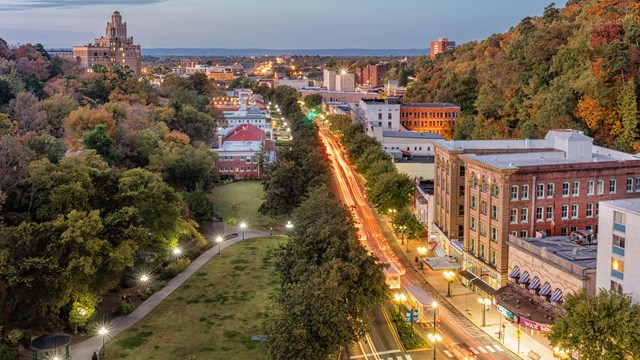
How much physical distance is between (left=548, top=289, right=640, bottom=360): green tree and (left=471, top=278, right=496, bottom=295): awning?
12.9m

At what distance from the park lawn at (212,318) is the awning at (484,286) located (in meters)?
15.5

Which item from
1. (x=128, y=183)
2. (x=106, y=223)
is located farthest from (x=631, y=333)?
(x=128, y=183)

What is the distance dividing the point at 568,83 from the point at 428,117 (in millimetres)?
48996

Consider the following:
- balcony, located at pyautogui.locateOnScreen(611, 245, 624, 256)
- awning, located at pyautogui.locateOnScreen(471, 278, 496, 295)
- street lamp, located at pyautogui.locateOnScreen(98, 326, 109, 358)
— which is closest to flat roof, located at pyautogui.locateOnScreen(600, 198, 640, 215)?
balcony, located at pyautogui.locateOnScreen(611, 245, 624, 256)

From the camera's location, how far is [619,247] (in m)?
34.4

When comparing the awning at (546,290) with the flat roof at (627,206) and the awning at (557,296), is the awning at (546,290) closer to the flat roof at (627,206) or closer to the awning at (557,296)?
the awning at (557,296)

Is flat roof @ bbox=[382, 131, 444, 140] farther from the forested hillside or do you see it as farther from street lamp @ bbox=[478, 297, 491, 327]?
street lamp @ bbox=[478, 297, 491, 327]

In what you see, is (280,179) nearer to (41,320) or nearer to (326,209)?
(326,209)

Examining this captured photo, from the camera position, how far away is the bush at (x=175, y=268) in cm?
5291

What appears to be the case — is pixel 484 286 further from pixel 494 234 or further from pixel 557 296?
pixel 557 296

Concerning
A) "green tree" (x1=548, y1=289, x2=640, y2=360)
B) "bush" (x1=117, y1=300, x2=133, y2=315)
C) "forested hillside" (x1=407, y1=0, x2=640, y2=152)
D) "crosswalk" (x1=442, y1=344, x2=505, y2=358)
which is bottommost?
"crosswalk" (x1=442, y1=344, x2=505, y2=358)

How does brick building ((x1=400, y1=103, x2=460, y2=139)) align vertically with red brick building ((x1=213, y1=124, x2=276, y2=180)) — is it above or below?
above

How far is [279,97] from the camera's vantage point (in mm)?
196750

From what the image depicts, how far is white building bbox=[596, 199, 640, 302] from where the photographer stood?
33375 millimetres
